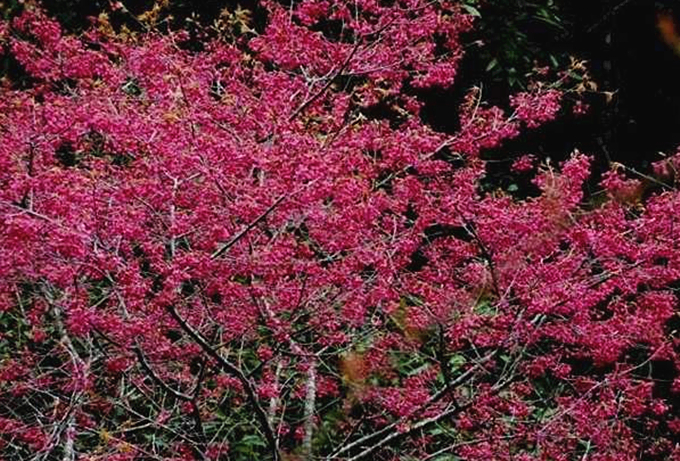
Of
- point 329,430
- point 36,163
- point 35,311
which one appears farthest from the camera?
point 329,430

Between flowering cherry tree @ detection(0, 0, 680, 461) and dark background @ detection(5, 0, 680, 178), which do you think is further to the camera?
dark background @ detection(5, 0, 680, 178)

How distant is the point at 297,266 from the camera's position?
14.2ft

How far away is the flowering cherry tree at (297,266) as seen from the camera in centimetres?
408

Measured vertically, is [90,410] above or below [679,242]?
below

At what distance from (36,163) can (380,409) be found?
226 cm

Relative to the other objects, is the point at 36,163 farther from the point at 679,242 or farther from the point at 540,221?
the point at 679,242

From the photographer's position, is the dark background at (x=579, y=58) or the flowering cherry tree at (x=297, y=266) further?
the dark background at (x=579, y=58)

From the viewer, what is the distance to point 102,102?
453cm

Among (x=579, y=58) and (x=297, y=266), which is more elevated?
(x=579, y=58)

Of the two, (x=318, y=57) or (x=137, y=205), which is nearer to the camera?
(x=137, y=205)

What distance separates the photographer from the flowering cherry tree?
4.08 meters

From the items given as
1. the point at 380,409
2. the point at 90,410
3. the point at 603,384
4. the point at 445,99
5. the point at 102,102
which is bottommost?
the point at 90,410

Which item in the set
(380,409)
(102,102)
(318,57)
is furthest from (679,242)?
(102,102)

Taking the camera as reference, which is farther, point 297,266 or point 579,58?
point 579,58
